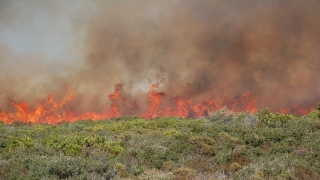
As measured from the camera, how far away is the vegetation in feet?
48.3

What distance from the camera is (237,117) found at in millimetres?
33094

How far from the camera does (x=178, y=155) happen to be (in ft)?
66.2

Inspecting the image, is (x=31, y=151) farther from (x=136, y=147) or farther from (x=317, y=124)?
(x=317, y=124)

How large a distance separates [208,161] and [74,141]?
27.6ft

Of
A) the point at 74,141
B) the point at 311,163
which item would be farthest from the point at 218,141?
the point at 74,141

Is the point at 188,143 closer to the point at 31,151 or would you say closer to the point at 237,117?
the point at 31,151

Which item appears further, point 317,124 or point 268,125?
point 268,125

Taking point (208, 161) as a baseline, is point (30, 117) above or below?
above

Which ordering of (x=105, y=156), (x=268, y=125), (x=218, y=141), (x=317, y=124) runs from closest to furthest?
(x=105, y=156) → (x=218, y=141) → (x=317, y=124) → (x=268, y=125)

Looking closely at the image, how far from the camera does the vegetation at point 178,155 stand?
48.3ft

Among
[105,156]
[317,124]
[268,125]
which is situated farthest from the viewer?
[268,125]

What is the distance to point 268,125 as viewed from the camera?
2881 cm

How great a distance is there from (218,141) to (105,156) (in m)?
7.94

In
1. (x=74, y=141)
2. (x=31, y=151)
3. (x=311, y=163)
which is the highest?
(x=74, y=141)
